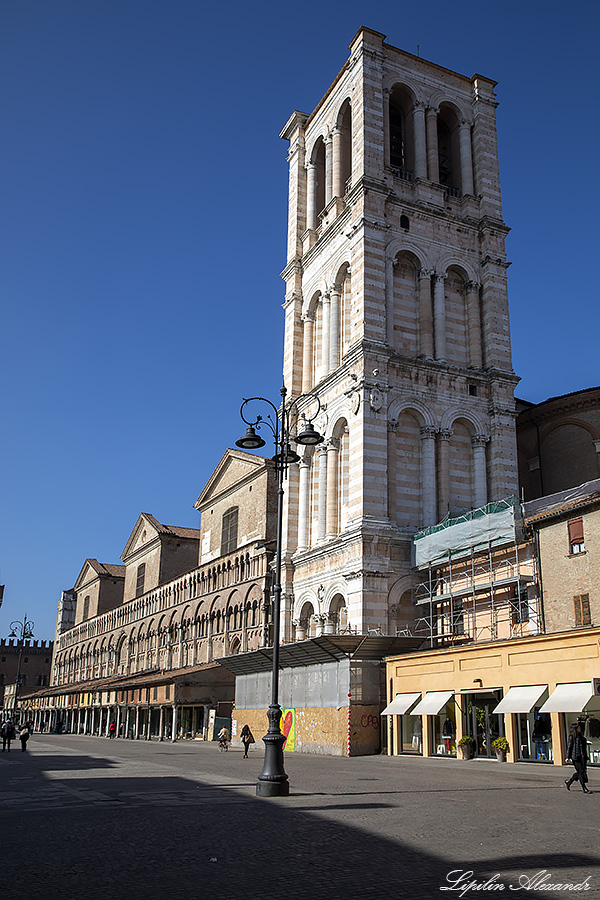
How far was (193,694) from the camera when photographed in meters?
51.4

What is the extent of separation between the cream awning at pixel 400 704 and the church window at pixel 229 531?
28078 mm

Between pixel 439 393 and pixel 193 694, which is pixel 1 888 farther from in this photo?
pixel 193 694

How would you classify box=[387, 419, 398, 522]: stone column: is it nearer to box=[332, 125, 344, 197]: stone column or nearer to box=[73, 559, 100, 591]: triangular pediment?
box=[332, 125, 344, 197]: stone column

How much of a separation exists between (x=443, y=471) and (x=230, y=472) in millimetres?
24111

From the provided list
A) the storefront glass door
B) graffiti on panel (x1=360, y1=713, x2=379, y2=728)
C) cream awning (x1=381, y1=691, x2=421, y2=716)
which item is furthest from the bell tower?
the storefront glass door

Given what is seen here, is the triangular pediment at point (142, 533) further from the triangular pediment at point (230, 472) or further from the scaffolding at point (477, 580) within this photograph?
the scaffolding at point (477, 580)

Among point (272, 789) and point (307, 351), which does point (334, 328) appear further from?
point (272, 789)

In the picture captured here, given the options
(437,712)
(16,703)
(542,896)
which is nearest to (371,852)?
(542,896)

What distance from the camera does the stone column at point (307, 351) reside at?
47.5m

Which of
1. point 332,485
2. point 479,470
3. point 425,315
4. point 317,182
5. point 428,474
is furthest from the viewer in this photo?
point 317,182

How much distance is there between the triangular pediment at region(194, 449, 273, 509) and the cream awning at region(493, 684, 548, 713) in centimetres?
2996

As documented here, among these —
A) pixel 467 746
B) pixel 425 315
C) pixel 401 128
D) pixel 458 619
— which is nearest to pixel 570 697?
pixel 467 746

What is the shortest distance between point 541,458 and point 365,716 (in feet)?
66.7

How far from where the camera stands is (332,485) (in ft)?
138
